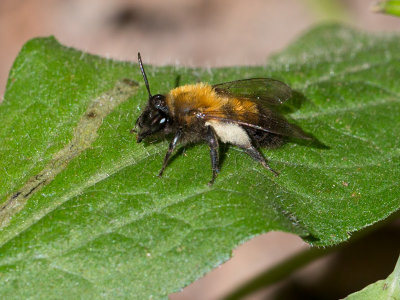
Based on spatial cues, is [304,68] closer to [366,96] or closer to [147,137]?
[366,96]

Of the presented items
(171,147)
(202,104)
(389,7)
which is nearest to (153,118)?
(171,147)

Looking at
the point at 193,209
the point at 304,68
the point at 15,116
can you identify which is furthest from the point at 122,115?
the point at 304,68

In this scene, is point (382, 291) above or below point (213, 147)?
below

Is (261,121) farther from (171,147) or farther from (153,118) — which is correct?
(153,118)

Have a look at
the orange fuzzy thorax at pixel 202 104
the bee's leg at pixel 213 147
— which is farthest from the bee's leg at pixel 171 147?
the bee's leg at pixel 213 147

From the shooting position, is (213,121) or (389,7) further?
(389,7)

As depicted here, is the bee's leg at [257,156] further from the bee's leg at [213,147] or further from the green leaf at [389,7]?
the green leaf at [389,7]

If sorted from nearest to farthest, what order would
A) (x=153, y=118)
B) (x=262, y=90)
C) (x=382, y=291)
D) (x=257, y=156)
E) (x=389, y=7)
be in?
(x=382, y=291), (x=153, y=118), (x=257, y=156), (x=262, y=90), (x=389, y=7)
